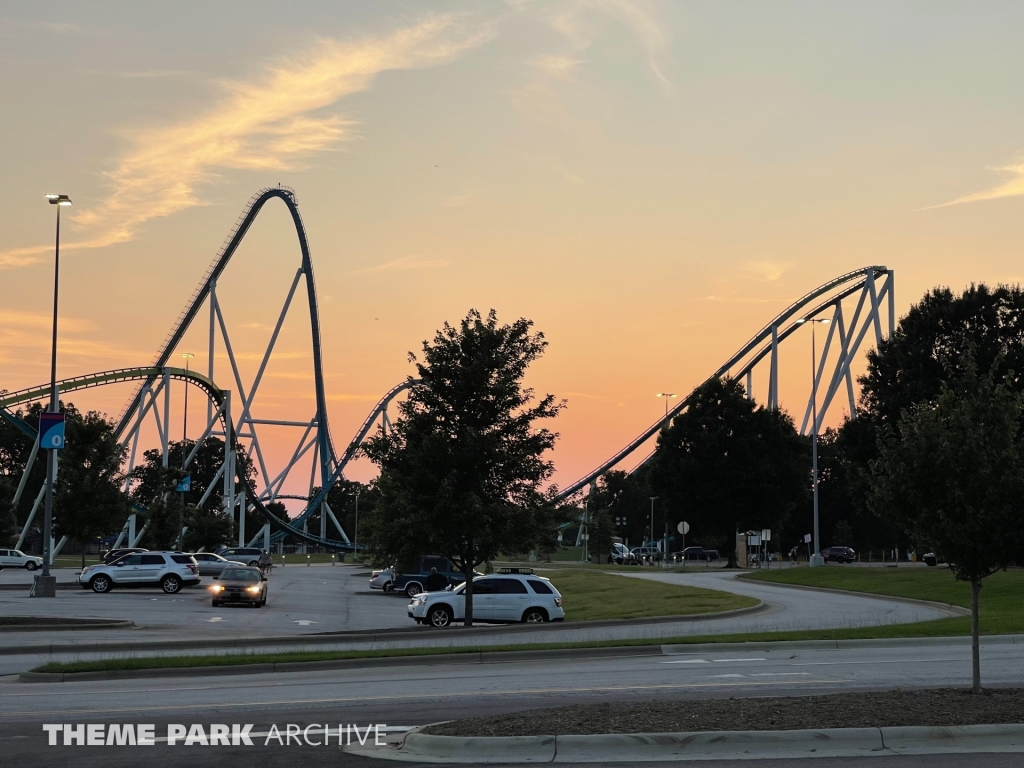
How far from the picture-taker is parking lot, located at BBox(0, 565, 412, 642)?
98.8ft

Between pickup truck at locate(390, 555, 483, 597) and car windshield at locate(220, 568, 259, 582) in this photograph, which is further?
pickup truck at locate(390, 555, 483, 597)

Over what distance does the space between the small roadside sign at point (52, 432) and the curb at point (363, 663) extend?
2175 centimetres

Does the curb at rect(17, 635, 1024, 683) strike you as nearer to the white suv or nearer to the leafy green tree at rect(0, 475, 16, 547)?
the white suv

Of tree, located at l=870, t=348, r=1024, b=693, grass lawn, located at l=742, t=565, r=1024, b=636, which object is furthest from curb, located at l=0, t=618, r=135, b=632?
tree, located at l=870, t=348, r=1024, b=693

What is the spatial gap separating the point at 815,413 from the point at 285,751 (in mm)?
67083

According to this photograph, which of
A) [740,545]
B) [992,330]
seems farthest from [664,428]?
[992,330]

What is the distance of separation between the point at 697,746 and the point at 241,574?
30.5 meters

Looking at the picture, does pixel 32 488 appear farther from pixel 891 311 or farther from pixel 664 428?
pixel 891 311

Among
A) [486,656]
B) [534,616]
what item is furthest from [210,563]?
[486,656]

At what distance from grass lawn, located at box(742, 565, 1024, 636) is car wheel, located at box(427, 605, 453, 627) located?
11514 mm

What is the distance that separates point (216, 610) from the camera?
37.0 m

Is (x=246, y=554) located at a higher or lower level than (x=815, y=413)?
lower

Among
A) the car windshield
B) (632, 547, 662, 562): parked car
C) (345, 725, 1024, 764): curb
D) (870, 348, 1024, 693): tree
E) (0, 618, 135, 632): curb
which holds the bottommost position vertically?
(632, 547, 662, 562): parked car

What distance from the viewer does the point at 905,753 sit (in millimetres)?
10719
